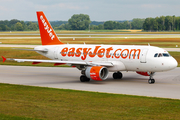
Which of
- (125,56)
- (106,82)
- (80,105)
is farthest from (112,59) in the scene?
(80,105)

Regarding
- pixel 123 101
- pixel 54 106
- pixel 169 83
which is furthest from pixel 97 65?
pixel 54 106

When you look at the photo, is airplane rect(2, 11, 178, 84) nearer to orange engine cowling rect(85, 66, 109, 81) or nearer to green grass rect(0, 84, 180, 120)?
orange engine cowling rect(85, 66, 109, 81)

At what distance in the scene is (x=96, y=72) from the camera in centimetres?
3209

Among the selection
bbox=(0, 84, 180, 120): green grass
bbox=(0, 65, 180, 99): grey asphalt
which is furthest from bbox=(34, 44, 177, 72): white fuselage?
bbox=(0, 84, 180, 120): green grass

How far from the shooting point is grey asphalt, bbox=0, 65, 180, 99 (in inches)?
1125

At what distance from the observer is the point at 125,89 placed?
29.7 m

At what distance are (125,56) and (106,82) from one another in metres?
3.38

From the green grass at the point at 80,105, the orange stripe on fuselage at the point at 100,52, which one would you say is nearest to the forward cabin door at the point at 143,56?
the orange stripe on fuselage at the point at 100,52

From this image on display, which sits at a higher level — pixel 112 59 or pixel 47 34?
pixel 47 34

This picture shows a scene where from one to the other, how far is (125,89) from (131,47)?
612cm

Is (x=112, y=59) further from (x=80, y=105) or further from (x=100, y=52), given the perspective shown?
(x=80, y=105)

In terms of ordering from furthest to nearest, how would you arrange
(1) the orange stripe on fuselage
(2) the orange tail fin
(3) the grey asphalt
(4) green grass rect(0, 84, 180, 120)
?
(2) the orange tail fin → (1) the orange stripe on fuselage → (3) the grey asphalt → (4) green grass rect(0, 84, 180, 120)

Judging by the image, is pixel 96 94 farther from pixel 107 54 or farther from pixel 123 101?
pixel 107 54

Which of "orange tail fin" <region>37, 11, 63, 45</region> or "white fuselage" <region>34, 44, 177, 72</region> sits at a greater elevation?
"orange tail fin" <region>37, 11, 63, 45</region>
